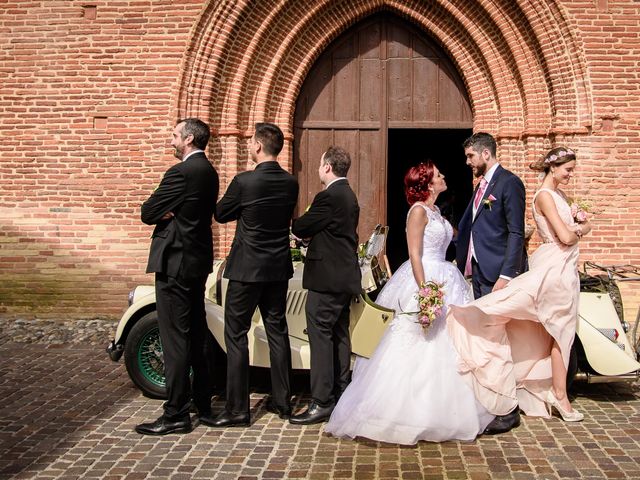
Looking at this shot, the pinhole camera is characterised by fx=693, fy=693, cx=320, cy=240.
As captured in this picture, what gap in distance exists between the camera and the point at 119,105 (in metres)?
9.02

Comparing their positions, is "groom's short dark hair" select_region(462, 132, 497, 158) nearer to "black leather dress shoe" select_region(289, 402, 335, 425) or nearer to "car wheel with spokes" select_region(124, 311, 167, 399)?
"black leather dress shoe" select_region(289, 402, 335, 425)

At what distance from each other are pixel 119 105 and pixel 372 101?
3410 millimetres

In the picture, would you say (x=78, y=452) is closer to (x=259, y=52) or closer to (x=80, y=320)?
(x=80, y=320)

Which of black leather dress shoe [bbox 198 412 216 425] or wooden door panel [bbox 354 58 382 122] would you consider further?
wooden door panel [bbox 354 58 382 122]

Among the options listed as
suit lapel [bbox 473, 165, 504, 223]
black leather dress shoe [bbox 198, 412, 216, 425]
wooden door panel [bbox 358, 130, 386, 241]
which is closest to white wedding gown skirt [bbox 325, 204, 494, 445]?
suit lapel [bbox 473, 165, 504, 223]

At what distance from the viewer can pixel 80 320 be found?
9.06 m

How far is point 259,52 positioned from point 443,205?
4075 mm

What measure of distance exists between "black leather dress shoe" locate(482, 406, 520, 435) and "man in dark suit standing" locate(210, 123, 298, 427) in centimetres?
154

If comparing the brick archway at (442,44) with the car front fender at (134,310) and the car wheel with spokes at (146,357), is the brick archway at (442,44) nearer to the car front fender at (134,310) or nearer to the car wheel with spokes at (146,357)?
the car front fender at (134,310)

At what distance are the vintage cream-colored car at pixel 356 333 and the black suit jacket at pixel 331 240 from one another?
0.36m

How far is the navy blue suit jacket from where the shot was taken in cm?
500

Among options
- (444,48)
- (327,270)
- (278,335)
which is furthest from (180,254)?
(444,48)

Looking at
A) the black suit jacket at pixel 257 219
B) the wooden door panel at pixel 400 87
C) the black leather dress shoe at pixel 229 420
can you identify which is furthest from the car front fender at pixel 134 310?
the wooden door panel at pixel 400 87

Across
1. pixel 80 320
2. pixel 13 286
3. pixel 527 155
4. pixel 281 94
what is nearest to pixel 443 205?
pixel 527 155
